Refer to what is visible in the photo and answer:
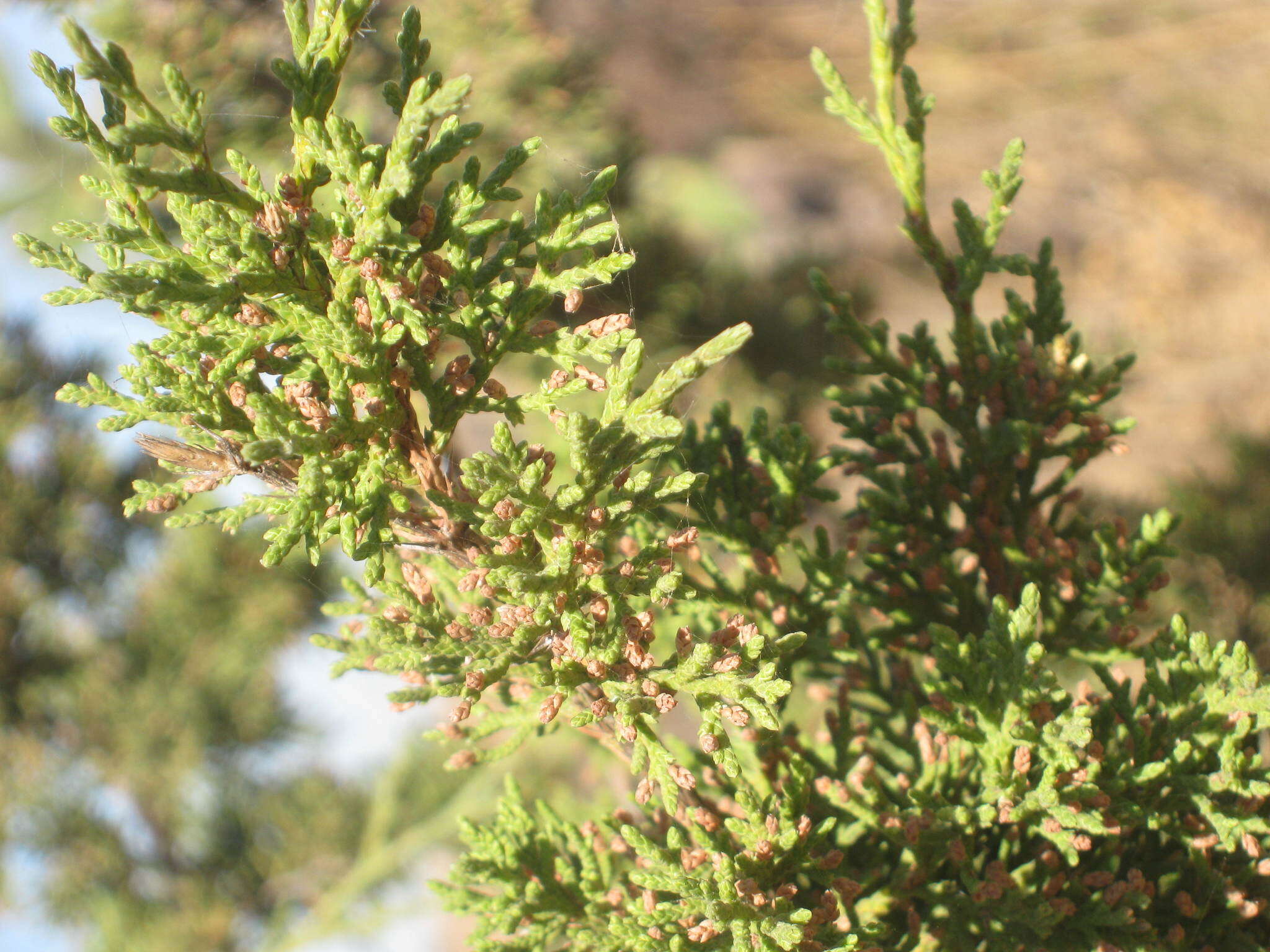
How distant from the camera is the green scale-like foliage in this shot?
1.24 meters

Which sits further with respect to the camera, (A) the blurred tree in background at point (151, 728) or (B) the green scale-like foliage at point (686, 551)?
(A) the blurred tree in background at point (151, 728)

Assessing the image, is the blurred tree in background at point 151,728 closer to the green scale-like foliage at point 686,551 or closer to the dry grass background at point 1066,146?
the green scale-like foliage at point 686,551

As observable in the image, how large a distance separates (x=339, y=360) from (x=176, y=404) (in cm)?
22

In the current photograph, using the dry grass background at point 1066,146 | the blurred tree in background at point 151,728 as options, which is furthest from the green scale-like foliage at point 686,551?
the dry grass background at point 1066,146

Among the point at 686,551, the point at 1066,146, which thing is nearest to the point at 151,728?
the point at 686,551

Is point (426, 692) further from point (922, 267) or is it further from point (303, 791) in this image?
point (922, 267)

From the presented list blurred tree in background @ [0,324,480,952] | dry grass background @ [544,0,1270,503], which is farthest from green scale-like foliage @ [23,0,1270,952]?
dry grass background @ [544,0,1270,503]

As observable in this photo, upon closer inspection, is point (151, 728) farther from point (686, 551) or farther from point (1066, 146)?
point (1066, 146)

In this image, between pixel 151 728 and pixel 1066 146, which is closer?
pixel 151 728

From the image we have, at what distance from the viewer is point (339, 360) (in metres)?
1.29

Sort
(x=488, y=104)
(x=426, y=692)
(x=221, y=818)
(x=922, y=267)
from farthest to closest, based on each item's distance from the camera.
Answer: (x=922, y=267)
(x=221, y=818)
(x=488, y=104)
(x=426, y=692)

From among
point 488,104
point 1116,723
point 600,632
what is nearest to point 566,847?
point 600,632

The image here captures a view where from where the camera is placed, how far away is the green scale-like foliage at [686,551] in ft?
4.08

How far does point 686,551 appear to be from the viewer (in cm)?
153
